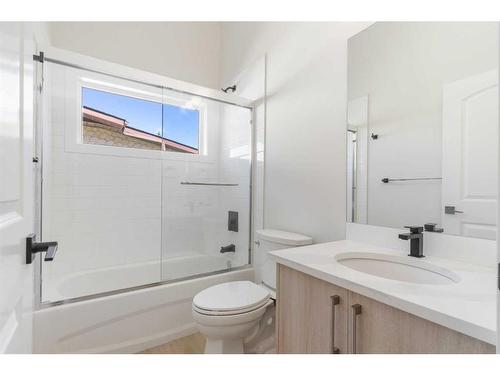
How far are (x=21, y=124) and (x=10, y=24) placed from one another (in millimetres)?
200

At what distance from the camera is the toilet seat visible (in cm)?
134

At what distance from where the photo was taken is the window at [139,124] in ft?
7.18

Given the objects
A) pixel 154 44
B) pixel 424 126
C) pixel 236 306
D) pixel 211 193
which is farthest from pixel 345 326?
pixel 154 44

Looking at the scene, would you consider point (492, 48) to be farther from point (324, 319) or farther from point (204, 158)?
point (204, 158)

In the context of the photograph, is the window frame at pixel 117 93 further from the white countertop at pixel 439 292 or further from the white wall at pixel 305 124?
the white countertop at pixel 439 292

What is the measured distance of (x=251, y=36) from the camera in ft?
7.59

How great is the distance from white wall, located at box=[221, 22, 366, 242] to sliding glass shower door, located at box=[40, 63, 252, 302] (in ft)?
1.28

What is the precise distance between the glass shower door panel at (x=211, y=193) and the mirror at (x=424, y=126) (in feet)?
3.62

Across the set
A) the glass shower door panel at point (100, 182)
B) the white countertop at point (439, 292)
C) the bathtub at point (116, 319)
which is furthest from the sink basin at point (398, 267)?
the glass shower door panel at point (100, 182)

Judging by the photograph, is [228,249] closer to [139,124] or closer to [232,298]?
[232,298]

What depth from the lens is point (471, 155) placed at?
3.34ft

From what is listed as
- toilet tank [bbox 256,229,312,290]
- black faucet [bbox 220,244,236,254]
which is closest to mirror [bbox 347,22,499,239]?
toilet tank [bbox 256,229,312,290]

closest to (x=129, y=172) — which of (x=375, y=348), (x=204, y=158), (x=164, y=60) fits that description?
(x=204, y=158)

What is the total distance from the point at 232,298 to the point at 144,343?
743 millimetres
